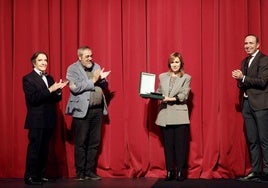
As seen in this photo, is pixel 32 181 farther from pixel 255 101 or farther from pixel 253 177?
pixel 255 101

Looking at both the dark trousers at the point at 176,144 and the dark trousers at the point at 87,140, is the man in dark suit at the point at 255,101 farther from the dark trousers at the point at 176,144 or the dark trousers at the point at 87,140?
the dark trousers at the point at 87,140

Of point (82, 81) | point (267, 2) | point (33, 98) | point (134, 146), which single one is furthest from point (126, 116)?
point (267, 2)

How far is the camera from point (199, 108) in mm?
5332

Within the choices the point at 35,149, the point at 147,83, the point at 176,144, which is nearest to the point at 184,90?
the point at 147,83

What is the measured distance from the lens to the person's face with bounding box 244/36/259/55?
4762mm

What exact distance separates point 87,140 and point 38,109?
27.4 inches

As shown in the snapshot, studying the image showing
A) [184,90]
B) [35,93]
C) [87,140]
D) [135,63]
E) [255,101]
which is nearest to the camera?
[35,93]

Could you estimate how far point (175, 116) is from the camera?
4855 mm

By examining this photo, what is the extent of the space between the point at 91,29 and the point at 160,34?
81cm

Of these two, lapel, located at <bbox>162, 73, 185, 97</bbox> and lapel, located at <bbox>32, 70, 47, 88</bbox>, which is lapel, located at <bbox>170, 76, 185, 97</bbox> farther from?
lapel, located at <bbox>32, 70, 47, 88</bbox>

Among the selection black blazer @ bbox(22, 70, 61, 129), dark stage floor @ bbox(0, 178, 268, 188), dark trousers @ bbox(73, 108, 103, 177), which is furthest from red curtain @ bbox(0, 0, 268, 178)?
black blazer @ bbox(22, 70, 61, 129)

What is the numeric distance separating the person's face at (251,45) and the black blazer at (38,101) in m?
2.03

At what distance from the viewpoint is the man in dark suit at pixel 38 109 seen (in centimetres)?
467

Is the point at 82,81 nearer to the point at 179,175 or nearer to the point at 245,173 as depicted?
the point at 179,175
